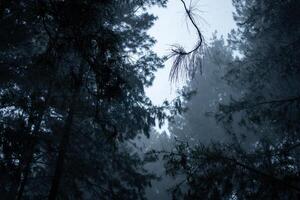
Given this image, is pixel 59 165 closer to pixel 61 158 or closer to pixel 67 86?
pixel 61 158

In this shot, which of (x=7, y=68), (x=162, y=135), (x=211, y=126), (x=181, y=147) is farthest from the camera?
(x=162, y=135)

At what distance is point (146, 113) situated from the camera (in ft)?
42.4

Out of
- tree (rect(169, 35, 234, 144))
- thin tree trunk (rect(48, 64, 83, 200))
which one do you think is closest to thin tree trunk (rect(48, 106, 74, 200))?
thin tree trunk (rect(48, 64, 83, 200))

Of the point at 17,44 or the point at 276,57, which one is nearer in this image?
the point at 17,44

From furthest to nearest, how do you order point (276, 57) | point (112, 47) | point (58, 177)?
point (276, 57) → point (58, 177) → point (112, 47)

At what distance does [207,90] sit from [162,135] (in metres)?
11.4

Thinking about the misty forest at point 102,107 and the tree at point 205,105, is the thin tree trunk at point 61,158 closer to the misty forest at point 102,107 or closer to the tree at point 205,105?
the misty forest at point 102,107

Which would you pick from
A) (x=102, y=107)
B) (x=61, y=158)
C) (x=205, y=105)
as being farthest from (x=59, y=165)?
(x=205, y=105)

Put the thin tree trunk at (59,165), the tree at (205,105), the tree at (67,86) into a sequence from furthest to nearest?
the tree at (205,105) < the thin tree trunk at (59,165) < the tree at (67,86)

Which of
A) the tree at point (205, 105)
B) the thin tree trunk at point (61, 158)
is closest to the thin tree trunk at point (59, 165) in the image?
the thin tree trunk at point (61, 158)

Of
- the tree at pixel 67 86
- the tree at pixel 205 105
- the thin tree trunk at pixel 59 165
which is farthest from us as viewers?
the tree at pixel 205 105

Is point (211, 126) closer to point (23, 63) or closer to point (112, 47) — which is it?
point (23, 63)

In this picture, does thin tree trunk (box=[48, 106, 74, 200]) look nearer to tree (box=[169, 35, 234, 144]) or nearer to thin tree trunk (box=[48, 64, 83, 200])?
thin tree trunk (box=[48, 64, 83, 200])

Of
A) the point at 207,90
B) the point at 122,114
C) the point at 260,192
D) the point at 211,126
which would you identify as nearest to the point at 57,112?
the point at 122,114
